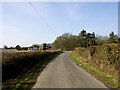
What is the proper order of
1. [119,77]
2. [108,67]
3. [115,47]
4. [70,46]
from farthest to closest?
1. [70,46]
2. [108,67]
3. [115,47]
4. [119,77]

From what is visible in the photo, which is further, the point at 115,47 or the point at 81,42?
the point at 81,42

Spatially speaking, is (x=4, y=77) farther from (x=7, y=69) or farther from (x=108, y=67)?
(x=108, y=67)

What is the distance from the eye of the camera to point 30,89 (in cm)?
416

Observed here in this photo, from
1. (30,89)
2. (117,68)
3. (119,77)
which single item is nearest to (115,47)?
(117,68)

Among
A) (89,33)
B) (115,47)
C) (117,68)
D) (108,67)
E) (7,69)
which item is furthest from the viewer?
(89,33)

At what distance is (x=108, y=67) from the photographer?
600cm

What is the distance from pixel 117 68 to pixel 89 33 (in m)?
46.5

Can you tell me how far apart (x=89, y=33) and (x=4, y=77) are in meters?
48.7

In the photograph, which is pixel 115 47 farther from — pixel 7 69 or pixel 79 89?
pixel 7 69

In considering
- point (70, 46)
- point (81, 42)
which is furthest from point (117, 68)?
point (70, 46)

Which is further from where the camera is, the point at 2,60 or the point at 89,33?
the point at 89,33

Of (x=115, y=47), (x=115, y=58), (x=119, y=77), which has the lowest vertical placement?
(x=119, y=77)

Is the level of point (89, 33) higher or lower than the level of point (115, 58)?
higher

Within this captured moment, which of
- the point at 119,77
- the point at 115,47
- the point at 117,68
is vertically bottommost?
the point at 119,77
